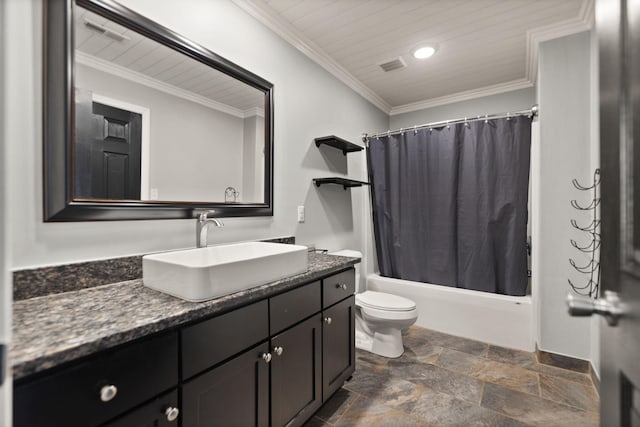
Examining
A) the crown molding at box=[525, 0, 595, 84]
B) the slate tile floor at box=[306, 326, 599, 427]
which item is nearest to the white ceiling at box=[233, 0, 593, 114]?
the crown molding at box=[525, 0, 595, 84]

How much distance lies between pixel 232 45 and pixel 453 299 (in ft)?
8.54

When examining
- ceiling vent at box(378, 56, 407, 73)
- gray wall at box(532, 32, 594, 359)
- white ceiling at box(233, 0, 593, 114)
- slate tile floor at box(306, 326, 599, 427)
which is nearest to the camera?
slate tile floor at box(306, 326, 599, 427)

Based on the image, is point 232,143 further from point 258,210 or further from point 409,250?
point 409,250

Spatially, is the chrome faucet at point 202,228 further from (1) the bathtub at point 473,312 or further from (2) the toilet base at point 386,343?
(1) the bathtub at point 473,312

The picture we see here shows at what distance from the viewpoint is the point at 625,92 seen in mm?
528

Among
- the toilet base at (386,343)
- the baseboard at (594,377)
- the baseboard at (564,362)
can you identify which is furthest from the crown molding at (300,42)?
the baseboard at (594,377)

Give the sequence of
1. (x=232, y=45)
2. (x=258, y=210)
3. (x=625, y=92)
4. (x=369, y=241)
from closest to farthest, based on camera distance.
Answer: (x=625, y=92)
(x=232, y=45)
(x=258, y=210)
(x=369, y=241)

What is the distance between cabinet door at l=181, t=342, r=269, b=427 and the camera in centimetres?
94

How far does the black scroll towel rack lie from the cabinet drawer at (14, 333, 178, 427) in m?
2.48

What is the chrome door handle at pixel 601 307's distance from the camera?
54cm

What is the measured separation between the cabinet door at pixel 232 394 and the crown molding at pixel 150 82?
4.06 feet

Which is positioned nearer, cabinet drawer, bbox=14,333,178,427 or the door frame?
cabinet drawer, bbox=14,333,178,427

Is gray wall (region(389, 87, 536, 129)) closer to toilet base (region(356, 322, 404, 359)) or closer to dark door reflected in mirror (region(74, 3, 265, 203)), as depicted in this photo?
dark door reflected in mirror (region(74, 3, 265, 203))

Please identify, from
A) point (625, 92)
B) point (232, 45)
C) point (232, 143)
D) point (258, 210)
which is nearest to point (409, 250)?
point (258, 210)
